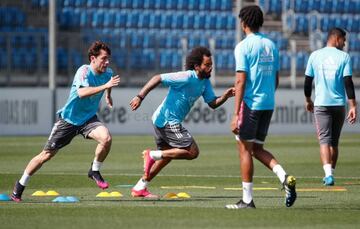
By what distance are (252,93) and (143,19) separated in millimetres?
26337

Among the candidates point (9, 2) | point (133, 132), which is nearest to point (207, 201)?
point (133, 132)

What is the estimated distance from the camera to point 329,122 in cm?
1647

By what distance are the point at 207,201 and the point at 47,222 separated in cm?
297

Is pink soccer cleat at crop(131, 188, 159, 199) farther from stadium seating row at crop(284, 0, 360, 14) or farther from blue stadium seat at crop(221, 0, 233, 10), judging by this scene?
stadium seating row at crop(284, 0, 360, 14)

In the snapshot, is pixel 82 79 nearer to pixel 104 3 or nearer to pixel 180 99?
pixel 180 99

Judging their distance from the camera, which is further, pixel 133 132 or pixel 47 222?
pixel 133 132

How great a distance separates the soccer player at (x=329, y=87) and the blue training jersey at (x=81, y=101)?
11.2 ft

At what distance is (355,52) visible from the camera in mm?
38688

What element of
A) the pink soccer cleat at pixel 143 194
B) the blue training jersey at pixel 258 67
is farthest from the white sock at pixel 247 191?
the pink soccer cleat at pixel 143 194

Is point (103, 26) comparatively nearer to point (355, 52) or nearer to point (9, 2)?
point (9, 2)

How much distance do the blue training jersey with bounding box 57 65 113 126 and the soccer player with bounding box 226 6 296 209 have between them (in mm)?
2671

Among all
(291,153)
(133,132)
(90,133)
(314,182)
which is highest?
(90,133)

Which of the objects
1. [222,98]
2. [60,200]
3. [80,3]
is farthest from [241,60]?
[80,3]

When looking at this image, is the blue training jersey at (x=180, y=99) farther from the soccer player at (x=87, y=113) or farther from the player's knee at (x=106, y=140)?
the soccer player at (x=87, y=113)
